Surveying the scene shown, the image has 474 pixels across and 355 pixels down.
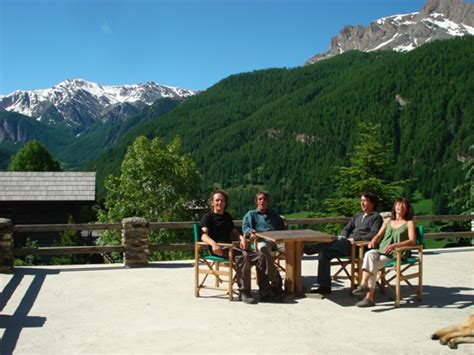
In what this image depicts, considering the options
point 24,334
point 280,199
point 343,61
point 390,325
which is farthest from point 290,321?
point 343,61

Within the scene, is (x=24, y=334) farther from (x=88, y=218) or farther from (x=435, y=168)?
(x=435, y=168)

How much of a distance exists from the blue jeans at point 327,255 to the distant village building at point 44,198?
20.0 metres

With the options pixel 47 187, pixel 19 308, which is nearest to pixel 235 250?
pixel 19 308

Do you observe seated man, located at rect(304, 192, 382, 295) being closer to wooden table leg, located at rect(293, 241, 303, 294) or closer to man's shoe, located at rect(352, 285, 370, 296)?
wooden table leg, located at rect(293, 241, 303, 294)

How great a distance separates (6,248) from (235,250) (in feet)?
11.5

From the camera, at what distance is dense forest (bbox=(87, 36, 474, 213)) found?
8838 cm

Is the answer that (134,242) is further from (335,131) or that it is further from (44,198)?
(335,131)

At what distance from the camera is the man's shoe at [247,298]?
236 inches

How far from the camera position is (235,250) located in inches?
254

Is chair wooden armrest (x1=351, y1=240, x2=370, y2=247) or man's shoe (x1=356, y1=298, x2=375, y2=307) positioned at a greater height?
chair wooden armrest (x1=351, y1=240, x2=370, y2=247)

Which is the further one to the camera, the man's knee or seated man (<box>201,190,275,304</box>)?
the man's knee

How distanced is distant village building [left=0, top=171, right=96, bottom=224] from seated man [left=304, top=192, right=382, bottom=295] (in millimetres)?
19855

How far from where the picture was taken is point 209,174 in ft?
350

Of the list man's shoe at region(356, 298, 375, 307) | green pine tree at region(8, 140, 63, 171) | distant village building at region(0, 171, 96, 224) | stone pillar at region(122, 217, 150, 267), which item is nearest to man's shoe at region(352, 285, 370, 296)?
man's shoe at region(356, 298, 375, 307)
